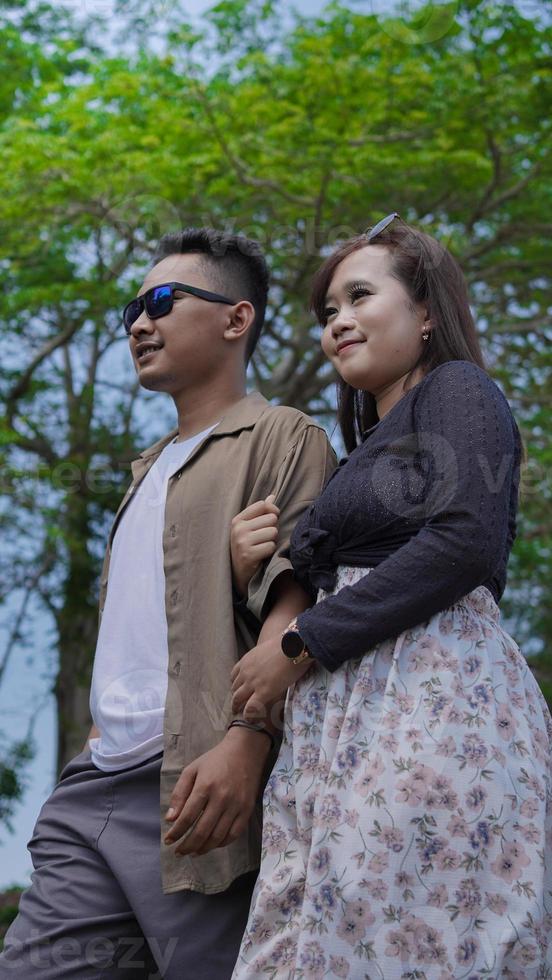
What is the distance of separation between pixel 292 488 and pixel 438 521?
56 cm

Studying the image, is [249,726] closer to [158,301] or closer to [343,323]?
[343,323]

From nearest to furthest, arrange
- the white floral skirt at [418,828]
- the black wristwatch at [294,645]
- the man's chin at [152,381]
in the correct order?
the white floral skirt at [418,828]
the black wristwatch at [294,645]
the man's chin at [152,381]

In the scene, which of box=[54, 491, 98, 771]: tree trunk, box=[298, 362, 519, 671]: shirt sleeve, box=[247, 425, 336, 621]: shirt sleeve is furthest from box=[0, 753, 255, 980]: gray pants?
box=[54, 491, 98, 771]: tree trunk

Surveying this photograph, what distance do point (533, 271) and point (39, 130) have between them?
4.19 meters

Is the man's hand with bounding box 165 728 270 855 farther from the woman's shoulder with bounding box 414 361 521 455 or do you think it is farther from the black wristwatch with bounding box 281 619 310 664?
the woman's shoulder with bounding box 414 361 521 455

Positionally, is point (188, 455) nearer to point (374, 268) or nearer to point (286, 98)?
point (374, 268)

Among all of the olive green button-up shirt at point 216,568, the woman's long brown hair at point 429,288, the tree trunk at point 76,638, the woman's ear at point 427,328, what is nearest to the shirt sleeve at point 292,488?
the olive green button-up shirt at point 216,568

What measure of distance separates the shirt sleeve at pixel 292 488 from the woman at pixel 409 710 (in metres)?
0.05

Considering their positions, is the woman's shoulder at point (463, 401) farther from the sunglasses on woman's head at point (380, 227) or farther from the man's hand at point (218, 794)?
the man's hand at point (218, 794)

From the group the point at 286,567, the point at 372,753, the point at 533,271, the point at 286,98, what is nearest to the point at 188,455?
the point at 286,567

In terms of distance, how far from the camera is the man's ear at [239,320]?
2.86 meters

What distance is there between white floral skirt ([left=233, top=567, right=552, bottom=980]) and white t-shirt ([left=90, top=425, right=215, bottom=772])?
0.50 meters

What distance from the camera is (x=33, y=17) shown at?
1098 centimetres

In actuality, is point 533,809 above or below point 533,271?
below
